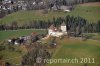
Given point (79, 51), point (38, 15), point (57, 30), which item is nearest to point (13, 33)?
point (38, 15)

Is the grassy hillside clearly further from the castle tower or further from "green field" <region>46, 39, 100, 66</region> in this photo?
"green field" <region>46, 39, 100, 66</region>

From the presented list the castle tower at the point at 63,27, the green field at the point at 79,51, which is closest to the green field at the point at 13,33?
the castle tower at the point at 63,27

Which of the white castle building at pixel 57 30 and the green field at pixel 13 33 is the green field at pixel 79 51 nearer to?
the white castle building at pixel 57 30

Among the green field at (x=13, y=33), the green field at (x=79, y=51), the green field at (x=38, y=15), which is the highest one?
the green field at (x=38, y=15)

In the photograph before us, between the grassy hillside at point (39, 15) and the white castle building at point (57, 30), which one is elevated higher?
the grassy hillside at point (39, 15)

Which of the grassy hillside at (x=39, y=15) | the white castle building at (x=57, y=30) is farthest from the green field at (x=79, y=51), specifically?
the grassy hillside at (x=39, y=15)

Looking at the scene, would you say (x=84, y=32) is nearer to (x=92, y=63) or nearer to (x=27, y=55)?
(x=92, y=63)

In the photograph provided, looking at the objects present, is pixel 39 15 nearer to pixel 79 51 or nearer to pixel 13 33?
pixel 13 33

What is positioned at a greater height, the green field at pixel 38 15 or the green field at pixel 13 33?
the green field at pixel 38 15

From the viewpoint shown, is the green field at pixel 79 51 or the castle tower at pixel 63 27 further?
the castle tower at pixel 63 27
